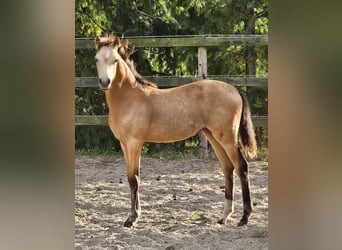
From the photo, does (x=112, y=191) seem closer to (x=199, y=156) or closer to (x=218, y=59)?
(x=199, y=156)

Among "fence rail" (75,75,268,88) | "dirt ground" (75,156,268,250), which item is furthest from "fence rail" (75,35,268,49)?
"dirt ground" (75,156,268,250)

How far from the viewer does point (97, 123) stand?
15.0ft

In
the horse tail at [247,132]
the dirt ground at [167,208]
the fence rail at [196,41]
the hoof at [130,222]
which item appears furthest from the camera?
the fence rail at [196,41]

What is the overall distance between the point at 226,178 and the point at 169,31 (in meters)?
2.71

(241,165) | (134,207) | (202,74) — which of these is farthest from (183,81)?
(134,207)

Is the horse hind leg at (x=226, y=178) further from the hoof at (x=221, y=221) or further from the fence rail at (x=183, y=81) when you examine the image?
the fence rail at (x=183, y=81)

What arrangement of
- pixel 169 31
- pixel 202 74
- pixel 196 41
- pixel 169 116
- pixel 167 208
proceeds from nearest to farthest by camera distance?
pixel 169 116
pixel 167 208
pixel 196 41
pixel 202 74
pixel 169 31

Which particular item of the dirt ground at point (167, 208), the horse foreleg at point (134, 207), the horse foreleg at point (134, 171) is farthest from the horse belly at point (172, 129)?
the dirt ground at point (167, 208)

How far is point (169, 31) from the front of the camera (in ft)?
17.0

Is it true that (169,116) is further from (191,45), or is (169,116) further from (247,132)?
(191,45)

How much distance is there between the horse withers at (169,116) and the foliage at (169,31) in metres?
2.04

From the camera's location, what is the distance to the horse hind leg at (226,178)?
2705 millimetres
